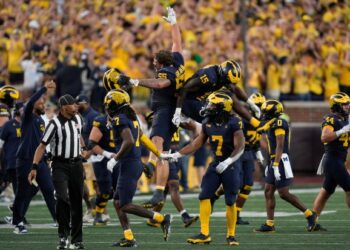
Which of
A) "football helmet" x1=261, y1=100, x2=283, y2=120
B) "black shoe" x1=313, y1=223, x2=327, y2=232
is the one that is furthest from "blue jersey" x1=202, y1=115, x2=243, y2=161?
"black shoe" x1=313, y1=223, x2=327, y2=232

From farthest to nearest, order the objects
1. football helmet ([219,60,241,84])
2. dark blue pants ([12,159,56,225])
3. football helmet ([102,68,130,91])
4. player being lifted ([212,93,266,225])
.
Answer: player being lifted ([212,93,266,225]) < dark blue pants ([12,159,56,225]) < football helmet ([219,60,241,84]) < football helmet ([102,68,130,91])

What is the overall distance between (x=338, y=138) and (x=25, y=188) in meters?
4.64

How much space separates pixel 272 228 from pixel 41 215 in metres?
5.06

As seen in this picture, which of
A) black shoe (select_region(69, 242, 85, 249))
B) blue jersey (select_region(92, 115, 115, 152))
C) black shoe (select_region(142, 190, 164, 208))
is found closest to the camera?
black shoe (select_region(69, 242, 85, 249))

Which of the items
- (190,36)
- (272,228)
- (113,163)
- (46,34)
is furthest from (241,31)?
(113,163)

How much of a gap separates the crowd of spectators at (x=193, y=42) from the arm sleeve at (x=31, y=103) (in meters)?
9.57

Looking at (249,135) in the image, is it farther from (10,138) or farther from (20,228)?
(20,228)

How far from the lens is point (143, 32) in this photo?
95.7 ft

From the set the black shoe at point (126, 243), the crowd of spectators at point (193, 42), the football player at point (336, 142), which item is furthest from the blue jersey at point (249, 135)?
the crowd of spectators at point (193, 42)

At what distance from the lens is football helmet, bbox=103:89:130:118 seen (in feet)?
50.7

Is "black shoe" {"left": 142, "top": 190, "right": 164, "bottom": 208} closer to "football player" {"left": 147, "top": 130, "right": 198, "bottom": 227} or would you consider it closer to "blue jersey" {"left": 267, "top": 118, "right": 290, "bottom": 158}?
"football player" {"left": 147, "top": 130, "right": 198, "bottom": 227}

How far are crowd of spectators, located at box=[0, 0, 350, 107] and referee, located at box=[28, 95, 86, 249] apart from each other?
12.2 metres

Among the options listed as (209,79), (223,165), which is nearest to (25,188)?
(209,79)

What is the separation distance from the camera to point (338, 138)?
59.2ft
